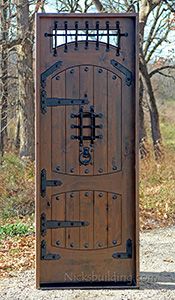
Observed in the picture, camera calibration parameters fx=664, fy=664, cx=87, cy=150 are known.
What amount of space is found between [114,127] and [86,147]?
33 centimetres

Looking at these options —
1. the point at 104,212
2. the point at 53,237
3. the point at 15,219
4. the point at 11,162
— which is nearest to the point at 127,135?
the point at 104,212

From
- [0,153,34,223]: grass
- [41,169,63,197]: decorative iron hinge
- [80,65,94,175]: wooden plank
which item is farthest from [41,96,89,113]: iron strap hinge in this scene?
[0,153,34,223]: grass

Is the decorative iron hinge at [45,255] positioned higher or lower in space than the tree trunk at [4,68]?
lower

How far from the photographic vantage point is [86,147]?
633 centimetres

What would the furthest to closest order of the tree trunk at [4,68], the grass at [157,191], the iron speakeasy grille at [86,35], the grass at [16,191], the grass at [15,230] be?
the tree trunk at [4,68], the grass at [16,191], the grass at [157,191], the grass at [15,230], the iron speakeasy grille at [86,35]

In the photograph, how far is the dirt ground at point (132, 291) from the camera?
20.6ft

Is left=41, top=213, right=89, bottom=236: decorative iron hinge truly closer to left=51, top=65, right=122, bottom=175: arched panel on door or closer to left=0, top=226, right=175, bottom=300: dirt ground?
left=51, top=65, right=122, bottom=175: arched panel on door

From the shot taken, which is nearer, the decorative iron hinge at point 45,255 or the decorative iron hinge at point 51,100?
the decorative iron hinge at point 51,100

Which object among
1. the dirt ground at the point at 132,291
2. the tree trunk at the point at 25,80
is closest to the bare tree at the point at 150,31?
the tree trunk at the point at 25,80

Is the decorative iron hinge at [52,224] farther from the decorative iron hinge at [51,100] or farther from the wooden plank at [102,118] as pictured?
the decorative iron hinge at [51,100]

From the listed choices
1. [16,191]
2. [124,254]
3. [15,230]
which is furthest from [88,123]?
[16,191]

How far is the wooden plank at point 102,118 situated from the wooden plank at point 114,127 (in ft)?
0.15

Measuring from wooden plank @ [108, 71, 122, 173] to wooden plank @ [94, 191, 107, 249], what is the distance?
273 mm

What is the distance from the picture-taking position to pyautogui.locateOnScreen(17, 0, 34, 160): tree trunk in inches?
634
